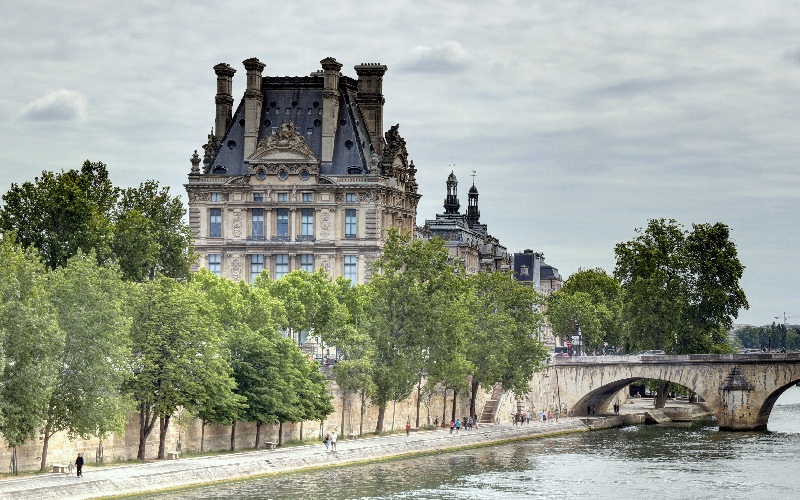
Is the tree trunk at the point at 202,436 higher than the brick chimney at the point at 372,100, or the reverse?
the brick chimney at the point at 372,100

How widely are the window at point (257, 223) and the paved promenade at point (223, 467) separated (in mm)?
34774

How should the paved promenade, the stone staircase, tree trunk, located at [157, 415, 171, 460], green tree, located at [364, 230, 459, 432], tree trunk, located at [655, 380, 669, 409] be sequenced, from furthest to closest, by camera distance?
tree trunk, located at [655, 380, 669, 409] < the stone staircase < green tree, located at [364, 230, 459, 432] < tree trunk, located at [157, 415, 171, 460] < the paved promenade

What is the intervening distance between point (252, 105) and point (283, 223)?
11.9 metres

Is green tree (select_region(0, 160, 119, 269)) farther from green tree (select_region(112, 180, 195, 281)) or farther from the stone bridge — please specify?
the stone bridge

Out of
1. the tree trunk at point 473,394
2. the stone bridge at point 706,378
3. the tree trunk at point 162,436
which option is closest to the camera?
the tree trunk at point 162,436

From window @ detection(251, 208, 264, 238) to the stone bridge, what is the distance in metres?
30.6

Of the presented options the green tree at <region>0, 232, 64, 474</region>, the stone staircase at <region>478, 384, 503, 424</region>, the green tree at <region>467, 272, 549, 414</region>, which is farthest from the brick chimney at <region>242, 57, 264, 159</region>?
the green tree at <region>0, 232, 64, 474</region>

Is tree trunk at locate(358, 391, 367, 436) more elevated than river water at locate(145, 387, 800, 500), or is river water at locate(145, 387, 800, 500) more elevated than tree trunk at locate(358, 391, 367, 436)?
tree trunk at locate(358, 391, 367, 436)

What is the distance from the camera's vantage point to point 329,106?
147 meters

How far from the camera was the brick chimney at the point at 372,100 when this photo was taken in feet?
491

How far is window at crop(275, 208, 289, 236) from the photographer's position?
5782 inches

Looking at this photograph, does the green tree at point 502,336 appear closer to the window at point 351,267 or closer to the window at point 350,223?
the window at point 351,267

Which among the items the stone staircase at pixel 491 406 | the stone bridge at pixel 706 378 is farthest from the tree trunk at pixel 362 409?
the stone bridge at pixel 706 378

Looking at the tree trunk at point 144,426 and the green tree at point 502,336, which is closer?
the tree trunk at point 144,426
